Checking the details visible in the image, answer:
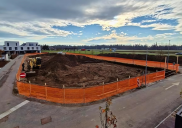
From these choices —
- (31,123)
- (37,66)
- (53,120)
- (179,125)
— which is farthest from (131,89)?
(37,66)

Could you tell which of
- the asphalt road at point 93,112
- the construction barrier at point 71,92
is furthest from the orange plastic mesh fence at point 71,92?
the asphalt road at point 93,112

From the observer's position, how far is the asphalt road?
7.82 meters

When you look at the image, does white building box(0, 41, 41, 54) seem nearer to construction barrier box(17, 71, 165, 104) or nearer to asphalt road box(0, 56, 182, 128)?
construction barrier box(17, 71, 165, 104)

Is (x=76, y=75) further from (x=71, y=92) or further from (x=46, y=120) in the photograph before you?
(x=46, y=120)

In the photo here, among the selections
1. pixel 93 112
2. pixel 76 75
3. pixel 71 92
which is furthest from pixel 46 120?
pixel 76 75

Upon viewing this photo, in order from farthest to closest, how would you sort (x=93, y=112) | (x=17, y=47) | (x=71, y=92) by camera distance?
(x=17, y=47)
(x=71, y=92)
(x=93, y=112)

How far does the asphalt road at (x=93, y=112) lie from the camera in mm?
7820

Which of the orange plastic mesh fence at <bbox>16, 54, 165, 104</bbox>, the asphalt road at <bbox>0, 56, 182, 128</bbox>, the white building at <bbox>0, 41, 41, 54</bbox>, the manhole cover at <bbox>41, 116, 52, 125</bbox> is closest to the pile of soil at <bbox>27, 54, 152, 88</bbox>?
the orange plastic mesh fence at <bbox>16, 54, 165, 104</bbox>

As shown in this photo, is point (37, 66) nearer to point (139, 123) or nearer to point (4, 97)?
point (4, 97)

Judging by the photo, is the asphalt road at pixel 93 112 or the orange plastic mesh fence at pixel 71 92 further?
the orange plastic mesh fence at pixel 71 92

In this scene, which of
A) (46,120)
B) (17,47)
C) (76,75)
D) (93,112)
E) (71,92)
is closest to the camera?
(46,120)

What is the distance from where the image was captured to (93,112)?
916cm

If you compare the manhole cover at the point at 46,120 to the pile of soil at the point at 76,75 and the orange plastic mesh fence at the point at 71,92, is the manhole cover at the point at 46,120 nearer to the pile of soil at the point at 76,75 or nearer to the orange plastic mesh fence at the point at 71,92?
the orange plastic mesh fence at the point at 71,92

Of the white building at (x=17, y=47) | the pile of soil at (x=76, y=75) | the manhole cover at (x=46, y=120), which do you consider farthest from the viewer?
the white building at (x=17, y=47)
